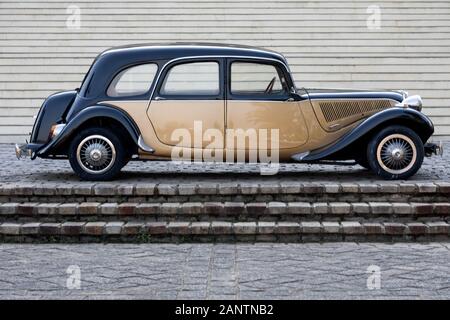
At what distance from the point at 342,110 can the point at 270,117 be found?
2.46ft

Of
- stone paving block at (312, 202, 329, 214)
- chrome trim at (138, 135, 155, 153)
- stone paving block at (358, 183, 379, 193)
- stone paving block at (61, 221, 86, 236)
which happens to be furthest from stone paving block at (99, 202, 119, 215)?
stone paving block at (358, 183, 379, 193)

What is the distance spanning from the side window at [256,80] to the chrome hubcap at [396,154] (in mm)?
1131

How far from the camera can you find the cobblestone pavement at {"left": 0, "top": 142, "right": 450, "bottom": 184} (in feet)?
25.1

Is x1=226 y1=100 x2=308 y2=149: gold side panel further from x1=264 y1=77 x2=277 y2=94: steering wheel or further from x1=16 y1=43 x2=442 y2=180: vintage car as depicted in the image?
x1=264 y1=77 x2=277 y2=94: steering wheel

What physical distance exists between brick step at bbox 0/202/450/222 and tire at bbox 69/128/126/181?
690mm

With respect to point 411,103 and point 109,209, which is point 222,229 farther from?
point 411,103

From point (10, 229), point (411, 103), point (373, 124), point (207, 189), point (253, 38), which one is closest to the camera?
point (10, 229)

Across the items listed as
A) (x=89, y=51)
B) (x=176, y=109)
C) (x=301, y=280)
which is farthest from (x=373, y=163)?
(x=89, y=51)

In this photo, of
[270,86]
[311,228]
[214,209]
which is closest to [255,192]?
[214,209]

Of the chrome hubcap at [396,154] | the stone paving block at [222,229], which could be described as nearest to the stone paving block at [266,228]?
the stone paving block at [222,229]

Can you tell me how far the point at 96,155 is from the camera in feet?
24.1

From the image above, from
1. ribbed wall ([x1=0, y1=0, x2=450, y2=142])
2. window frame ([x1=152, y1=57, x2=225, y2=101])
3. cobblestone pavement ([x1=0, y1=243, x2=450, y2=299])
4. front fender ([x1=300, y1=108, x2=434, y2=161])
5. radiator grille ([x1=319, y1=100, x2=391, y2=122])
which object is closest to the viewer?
cobblestone pavement ([x1=0, y1=243, x2=450, y2=299])

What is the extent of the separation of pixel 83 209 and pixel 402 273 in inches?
114

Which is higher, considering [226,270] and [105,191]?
[105,191]
